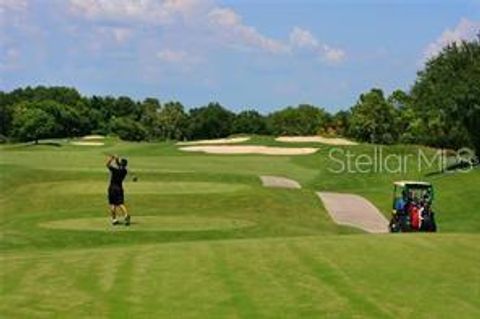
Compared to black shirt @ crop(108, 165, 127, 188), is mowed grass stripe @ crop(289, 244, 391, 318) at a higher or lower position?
lower

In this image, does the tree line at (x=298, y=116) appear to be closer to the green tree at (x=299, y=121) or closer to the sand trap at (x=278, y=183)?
the green tree at (x=299, y=121)

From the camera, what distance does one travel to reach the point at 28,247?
22578 millimetres

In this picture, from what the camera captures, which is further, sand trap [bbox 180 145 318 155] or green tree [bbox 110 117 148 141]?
green tree [bbox 110 117 148 141]

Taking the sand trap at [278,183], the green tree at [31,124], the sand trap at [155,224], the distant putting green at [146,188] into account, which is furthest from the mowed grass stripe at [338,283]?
the green tree at [31,124]

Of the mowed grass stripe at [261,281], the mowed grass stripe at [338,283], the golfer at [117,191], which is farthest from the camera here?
the golfer at [117,191]

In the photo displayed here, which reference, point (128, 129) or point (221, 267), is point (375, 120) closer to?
point (128, 129)

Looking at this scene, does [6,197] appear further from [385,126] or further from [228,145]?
[385,126]

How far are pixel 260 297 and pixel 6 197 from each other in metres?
30.7

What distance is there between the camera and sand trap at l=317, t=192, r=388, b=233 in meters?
35.9

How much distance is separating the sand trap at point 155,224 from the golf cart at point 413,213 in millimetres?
5194

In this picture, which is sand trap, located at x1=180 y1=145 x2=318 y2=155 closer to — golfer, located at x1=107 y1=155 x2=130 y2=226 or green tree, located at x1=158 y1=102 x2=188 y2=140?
golfer, located at x1=107 y1=155 x2=130 y2=226

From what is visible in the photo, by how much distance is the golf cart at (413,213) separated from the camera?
1137 inches

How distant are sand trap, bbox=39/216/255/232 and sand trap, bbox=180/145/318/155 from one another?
52244 millimetres

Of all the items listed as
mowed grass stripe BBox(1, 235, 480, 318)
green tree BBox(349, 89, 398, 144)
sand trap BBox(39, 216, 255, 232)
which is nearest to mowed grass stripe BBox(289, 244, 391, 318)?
mowed grass stripe BBox(1, 235, 480, 318)
